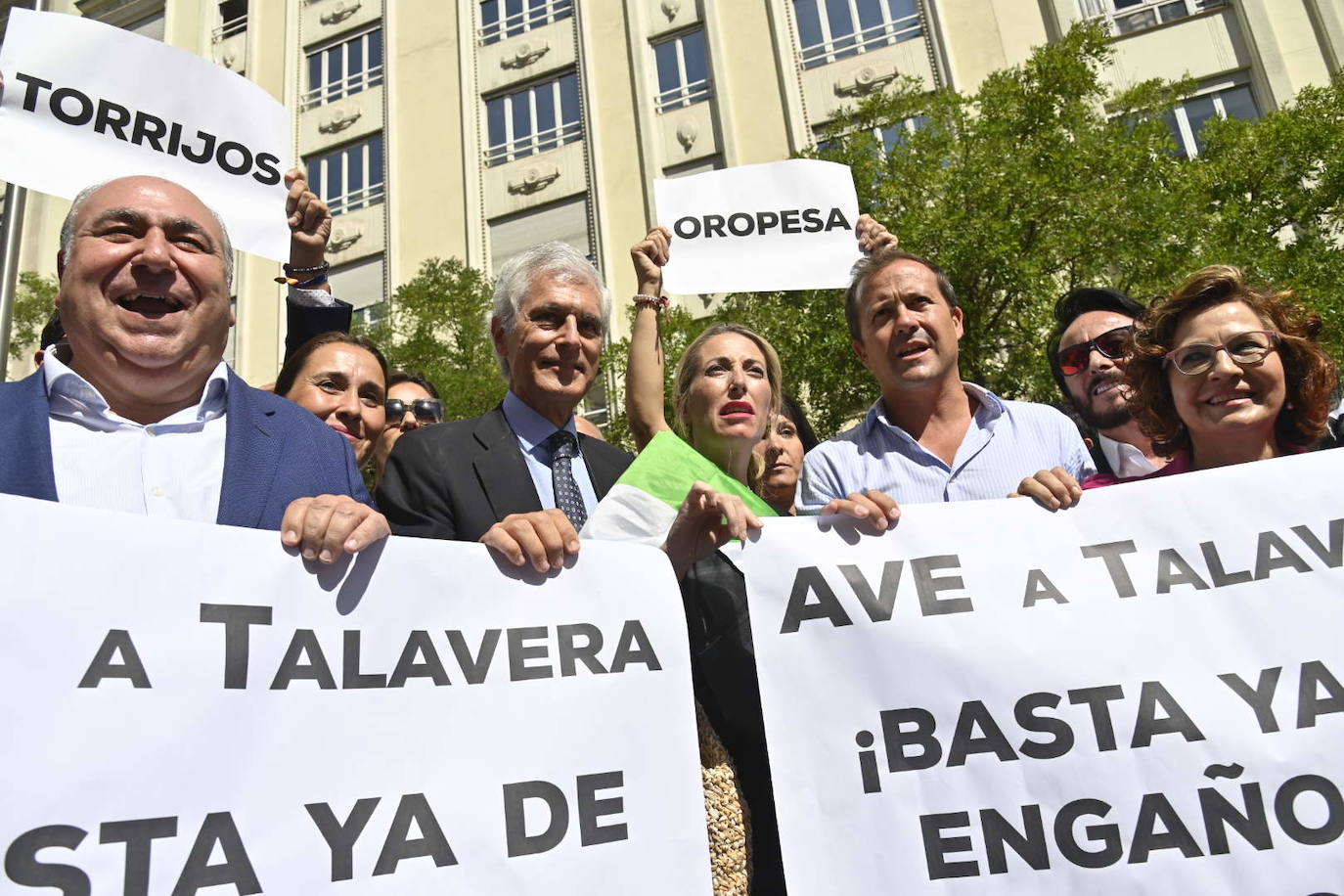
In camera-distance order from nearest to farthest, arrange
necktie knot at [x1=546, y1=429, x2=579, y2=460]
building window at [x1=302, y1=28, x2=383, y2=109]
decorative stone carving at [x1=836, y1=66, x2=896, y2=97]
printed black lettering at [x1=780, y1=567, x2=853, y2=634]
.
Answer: printed black lettering at [x1=780, y1=567, x2=853, y2=634]
necktie knot at [x1=546, y1=429, x2=579, y2=460]
decorative stone carving at [x1=836, y1=66, x2=896, y2=97]
building window at [x1=302, y1=28, x2=383, y2=109]

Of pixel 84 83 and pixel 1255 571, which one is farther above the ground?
pixel 84 83

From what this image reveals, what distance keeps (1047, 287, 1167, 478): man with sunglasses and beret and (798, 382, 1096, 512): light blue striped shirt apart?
0.67m

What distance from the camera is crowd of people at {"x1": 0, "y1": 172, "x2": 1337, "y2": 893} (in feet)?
6.12

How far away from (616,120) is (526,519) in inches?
733

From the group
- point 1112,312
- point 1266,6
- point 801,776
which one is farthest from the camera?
point 1266,6

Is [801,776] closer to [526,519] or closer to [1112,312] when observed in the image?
[526,519]

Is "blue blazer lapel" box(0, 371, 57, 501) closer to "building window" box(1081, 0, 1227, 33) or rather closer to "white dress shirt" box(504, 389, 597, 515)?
"white dress shirt" box(504, 389, 597, 515)

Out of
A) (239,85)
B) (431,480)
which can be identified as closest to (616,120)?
(239,85)

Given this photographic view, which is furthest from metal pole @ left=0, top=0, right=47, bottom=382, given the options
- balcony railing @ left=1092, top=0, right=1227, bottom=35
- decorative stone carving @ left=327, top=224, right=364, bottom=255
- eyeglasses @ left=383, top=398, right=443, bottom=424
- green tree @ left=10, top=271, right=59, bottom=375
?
decorative stone carving @ left=327, top=224, right=364, bottom=255

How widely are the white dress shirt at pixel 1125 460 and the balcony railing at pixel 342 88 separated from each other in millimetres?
22224

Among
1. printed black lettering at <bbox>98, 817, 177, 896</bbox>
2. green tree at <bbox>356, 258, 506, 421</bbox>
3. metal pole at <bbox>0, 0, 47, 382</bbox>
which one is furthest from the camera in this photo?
green tree at <bbox>356, 258, 506, 421</bbox>

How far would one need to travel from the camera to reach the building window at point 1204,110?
1445 cm

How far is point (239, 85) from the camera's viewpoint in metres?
3.58

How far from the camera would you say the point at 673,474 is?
2.32 meters
